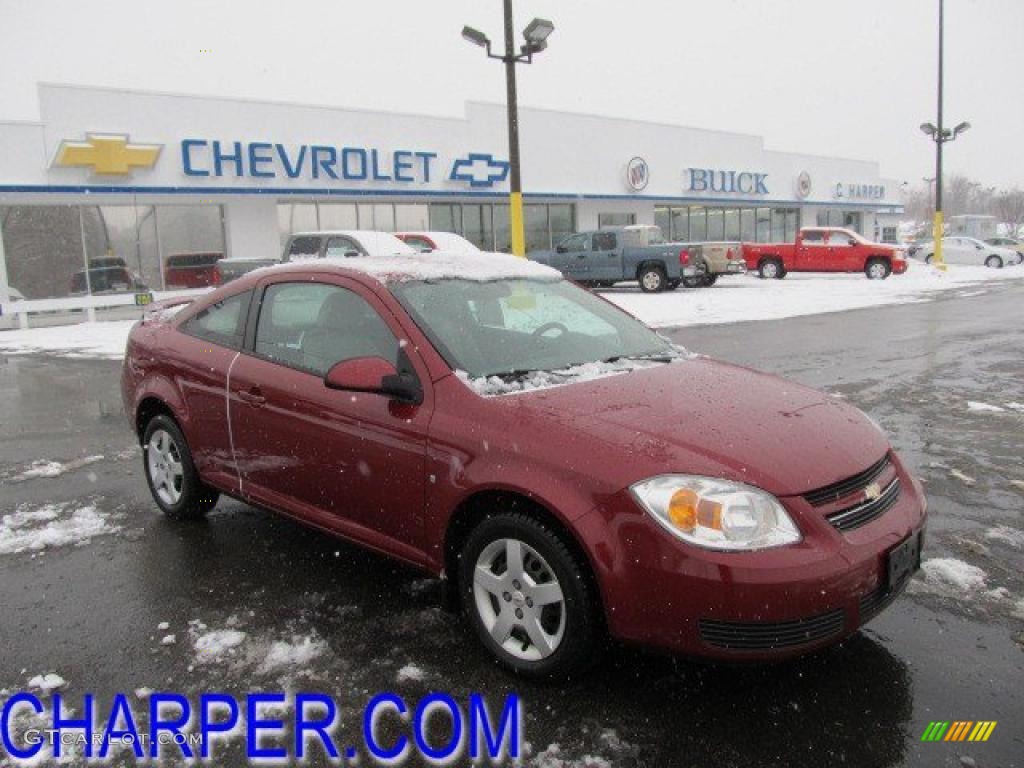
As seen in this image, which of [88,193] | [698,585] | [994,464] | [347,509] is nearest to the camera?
[698,585]

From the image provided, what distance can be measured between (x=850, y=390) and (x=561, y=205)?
23106 millimetres

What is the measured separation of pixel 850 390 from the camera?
853 cm

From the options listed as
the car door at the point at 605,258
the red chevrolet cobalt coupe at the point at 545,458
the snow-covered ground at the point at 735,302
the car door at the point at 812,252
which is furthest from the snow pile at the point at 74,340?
the car door at the point at 812,252

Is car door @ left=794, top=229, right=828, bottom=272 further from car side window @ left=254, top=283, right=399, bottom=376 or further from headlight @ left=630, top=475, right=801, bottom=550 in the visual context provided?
headlight @ left=630, top=475, right=801, bottom=550

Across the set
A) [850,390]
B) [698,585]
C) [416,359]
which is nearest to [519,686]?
[698,585]

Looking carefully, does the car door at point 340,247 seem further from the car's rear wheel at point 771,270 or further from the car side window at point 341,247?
the car's rear wheel at point 771,270

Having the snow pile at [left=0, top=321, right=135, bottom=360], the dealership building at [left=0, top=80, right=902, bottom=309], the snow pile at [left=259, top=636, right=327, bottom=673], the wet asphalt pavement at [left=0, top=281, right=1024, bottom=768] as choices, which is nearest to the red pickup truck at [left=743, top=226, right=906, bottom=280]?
the dealership building at [left=0, top=80, right=902, bottom=309]

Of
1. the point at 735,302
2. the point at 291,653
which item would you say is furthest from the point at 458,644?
the point at 735,302

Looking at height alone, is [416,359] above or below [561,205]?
below

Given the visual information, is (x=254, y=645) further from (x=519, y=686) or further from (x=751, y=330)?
(x=751, y=330)

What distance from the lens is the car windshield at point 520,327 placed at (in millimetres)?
3627

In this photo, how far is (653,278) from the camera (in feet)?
76.3

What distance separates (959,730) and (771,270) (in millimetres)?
29542

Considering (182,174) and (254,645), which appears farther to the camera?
(182,174)
